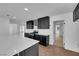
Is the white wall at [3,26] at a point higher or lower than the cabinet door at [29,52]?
higher

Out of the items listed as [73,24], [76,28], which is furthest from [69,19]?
[76,28]

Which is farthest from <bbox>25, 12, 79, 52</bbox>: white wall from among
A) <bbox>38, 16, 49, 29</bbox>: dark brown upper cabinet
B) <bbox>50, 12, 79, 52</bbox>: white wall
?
<bbox>38, 16, 49, 29</bbox>: dark brown upper cabinet

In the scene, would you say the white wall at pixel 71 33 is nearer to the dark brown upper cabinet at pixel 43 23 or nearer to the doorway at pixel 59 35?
the doorway at pixel 59 35

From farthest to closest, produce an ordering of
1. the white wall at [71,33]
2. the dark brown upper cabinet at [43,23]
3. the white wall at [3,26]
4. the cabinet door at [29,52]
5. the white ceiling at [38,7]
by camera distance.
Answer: the white wall at [3,26] < the dark brown upper cabinet at [43,23] < the white wall at [71,33] < the white ceiling at [38,7] < the cabinet door at [29,52]

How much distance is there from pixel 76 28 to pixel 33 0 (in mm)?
3219

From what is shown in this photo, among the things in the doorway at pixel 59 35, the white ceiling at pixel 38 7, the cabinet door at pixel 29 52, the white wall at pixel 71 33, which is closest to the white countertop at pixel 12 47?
the cabinet door at pixel 29 52

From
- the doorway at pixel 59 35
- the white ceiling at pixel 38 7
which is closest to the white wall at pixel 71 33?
the white ceiling at pixel 38 7

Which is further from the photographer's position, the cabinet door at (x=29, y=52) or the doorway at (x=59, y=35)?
the doorway at (x=59, y=35)

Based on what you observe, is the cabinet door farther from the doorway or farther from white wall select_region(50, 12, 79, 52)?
the doorway

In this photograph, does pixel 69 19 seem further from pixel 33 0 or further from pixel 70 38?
pixel 33 0

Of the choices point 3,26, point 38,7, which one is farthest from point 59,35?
point 38,7

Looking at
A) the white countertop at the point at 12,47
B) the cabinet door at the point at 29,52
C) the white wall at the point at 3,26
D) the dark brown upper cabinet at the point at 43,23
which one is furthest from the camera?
the white wall at the point at 3,26

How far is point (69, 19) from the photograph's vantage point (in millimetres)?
3832

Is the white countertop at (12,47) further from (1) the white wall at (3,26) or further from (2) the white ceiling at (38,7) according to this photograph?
(1) the white wall at (3,26)
